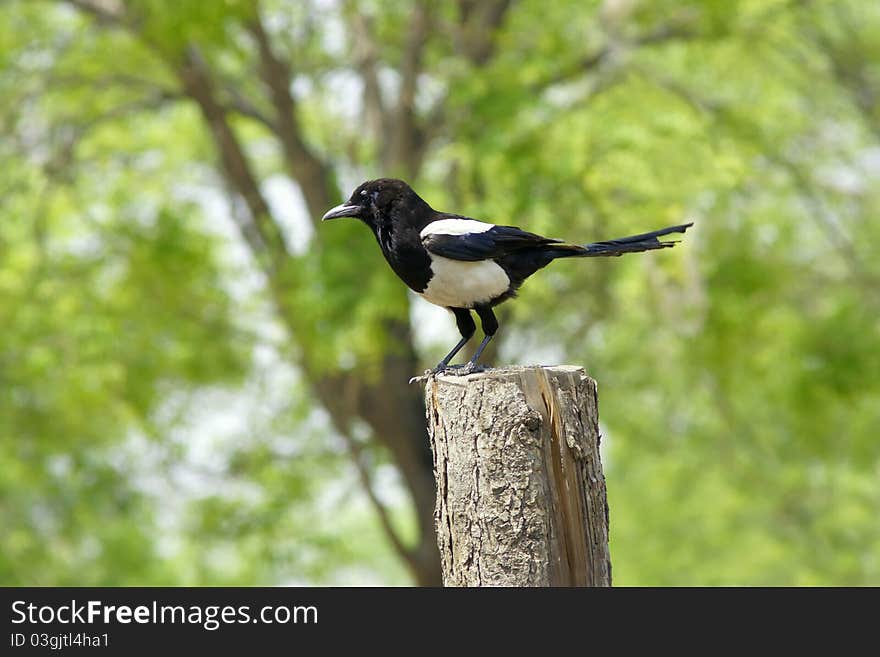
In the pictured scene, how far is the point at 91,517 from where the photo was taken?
55.4ft

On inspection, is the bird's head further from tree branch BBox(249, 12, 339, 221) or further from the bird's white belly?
tree branch BBox(249, 12, 339, 221)

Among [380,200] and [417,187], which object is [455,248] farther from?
[417,187]

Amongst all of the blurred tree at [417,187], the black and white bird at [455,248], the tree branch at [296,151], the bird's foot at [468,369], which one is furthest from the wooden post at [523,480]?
the tree branch at [296,151]

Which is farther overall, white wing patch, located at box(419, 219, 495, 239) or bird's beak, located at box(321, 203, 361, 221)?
bird's beak, located at box(321, 203, 361, 221)

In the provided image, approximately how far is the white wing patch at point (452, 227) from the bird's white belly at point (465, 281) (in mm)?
96

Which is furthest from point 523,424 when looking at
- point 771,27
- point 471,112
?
point 771,27

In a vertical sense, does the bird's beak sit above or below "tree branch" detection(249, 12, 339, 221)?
below

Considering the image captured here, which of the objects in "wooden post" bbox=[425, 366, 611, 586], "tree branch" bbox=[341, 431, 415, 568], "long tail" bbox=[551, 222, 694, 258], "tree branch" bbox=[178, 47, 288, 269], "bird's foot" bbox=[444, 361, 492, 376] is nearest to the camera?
"wooden post" bbox=[425, 366, 611, 586]

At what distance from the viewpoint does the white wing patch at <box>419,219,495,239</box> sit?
4320mm

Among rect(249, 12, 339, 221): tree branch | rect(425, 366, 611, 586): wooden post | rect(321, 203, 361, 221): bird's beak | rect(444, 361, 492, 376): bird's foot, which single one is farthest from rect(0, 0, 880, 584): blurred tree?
rect(425, 366, 611, 586): wooden post

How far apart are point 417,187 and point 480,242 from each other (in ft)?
20.9

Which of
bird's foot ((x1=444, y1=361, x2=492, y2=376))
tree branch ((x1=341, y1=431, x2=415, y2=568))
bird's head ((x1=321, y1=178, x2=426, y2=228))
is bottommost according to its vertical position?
bird's foot ((x1=444, y1=361, x2=492, y2=376))

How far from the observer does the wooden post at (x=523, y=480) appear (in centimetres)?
364
